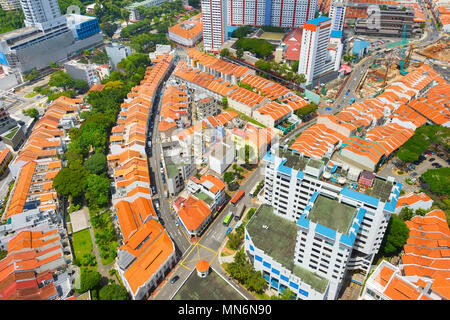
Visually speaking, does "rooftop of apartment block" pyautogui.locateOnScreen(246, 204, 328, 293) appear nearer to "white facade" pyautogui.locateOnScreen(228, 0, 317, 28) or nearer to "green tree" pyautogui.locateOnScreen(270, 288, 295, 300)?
"green tree" pyautogui.locateOnScreen(270, 288, 295, 300)

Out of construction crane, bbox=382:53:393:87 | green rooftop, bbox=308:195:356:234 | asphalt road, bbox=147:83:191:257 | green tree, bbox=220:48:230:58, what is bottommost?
asphalt road, bbox=147:83:191:257

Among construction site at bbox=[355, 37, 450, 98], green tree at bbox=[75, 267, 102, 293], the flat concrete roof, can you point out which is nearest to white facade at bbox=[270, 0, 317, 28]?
construction site at bbox=[355, 37, 450, 98]

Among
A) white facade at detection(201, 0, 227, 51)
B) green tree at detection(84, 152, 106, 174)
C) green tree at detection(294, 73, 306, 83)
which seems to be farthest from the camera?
white facade at detection(201, 0, 227, 51)

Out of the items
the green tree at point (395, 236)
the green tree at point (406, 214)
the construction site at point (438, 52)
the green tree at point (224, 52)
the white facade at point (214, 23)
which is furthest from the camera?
the construction site at point (438, 52)

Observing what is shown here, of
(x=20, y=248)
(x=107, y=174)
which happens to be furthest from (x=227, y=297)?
(x=107, y=174)

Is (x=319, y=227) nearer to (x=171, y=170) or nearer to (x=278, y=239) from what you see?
(x=278, y=239)

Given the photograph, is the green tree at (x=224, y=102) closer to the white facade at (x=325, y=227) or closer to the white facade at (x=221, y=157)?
the white facade at (x=221, y=157)

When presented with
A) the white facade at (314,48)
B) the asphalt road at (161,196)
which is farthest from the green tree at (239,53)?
the asphalt road at (161,196)
